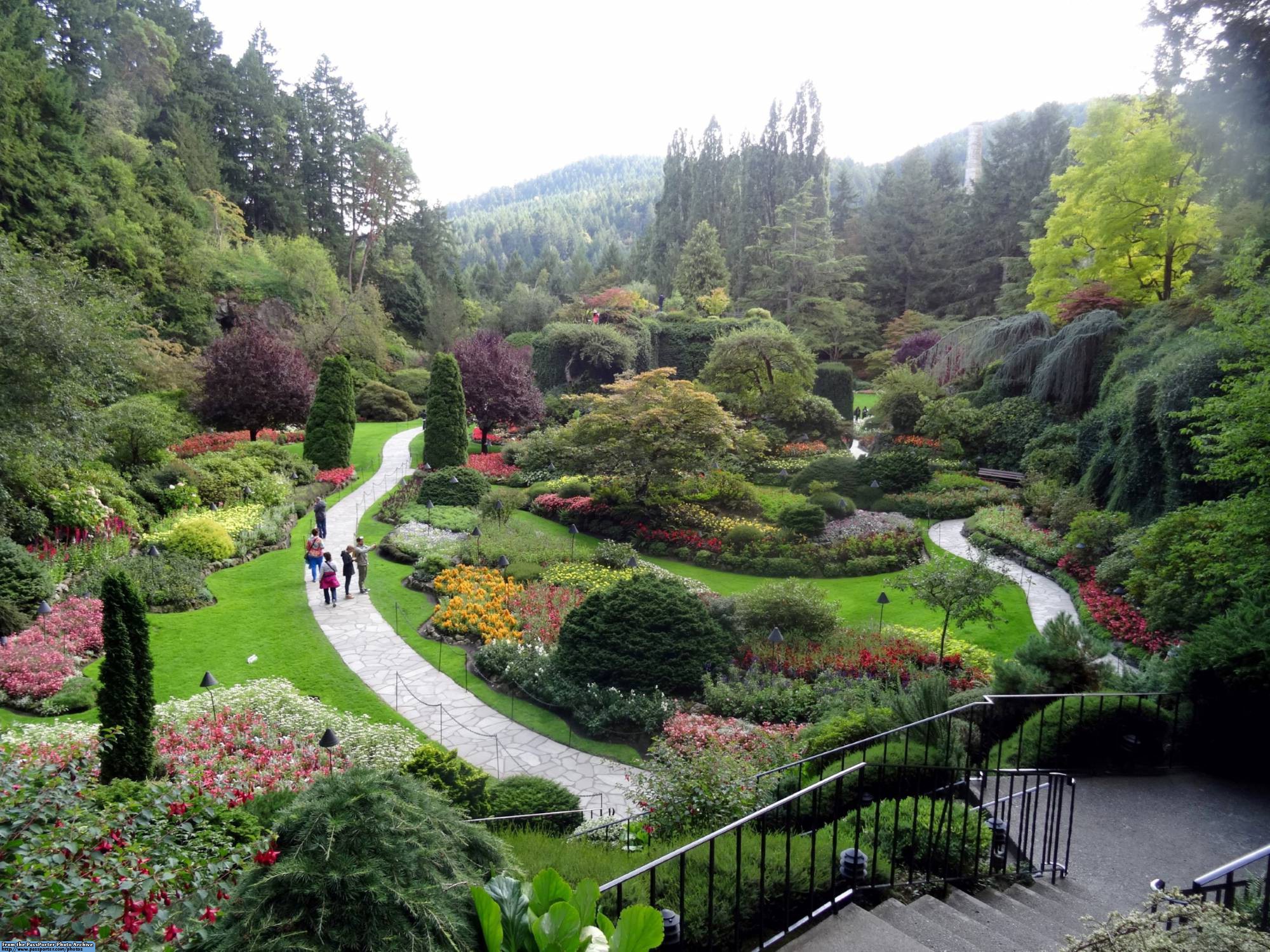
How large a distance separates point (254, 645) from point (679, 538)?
9.43 meters

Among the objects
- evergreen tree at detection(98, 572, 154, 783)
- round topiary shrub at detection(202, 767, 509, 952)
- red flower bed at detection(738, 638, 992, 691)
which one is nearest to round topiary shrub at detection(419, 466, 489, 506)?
red flower bed at detection(738, 638, 992, 691)

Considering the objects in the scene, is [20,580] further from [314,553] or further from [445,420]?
[445,420]

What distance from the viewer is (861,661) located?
11.0 metres

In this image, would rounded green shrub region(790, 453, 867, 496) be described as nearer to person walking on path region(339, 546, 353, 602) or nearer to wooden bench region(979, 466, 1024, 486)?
wooden bench region(979, 466, 1024, 486)

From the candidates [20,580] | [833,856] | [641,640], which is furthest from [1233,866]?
[20,580]

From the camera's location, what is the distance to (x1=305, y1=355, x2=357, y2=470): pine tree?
76.0 feet

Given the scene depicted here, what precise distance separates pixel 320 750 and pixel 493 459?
17.7 meters

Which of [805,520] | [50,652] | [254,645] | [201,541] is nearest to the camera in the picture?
[50,652]

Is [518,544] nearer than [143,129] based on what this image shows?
Yes

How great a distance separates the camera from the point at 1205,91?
11781mm

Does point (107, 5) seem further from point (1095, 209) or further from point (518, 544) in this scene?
point (1095, 209)

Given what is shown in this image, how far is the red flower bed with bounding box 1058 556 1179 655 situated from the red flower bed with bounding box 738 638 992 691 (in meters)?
2.54

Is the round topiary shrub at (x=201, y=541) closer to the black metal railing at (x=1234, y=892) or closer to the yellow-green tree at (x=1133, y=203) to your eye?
the black metal railing at (x=1234, y=892)

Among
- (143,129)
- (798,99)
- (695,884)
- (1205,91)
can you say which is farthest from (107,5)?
(695,884)
